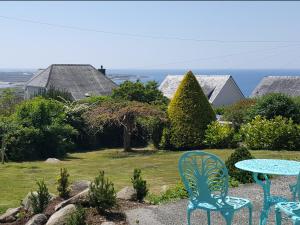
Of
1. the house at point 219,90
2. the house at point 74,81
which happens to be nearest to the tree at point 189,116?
the house at point 74,81

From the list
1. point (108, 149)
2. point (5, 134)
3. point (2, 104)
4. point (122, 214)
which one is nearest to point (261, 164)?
point (122, 214)

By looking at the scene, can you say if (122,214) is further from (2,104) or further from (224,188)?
(2,104)

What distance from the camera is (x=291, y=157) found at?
15.4 meters

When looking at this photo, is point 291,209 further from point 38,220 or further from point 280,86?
point 280,86

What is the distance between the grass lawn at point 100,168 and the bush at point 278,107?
3385 mm

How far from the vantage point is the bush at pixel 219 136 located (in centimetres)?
1978

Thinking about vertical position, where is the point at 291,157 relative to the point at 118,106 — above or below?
below

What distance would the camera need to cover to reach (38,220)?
8320mm

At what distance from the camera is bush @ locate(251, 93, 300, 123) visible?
2028 cm

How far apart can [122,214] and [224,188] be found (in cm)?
270

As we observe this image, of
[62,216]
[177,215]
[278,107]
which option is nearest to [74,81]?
[278,107]

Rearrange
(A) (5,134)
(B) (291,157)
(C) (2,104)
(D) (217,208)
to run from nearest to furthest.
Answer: (D) (217,208)
(B) (291,157)
(A) (5,134)
(C) (2,104)

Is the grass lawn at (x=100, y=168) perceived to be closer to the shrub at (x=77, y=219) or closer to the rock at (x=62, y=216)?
the rock at (x=62, y=216)

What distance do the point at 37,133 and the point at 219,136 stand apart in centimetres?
801
